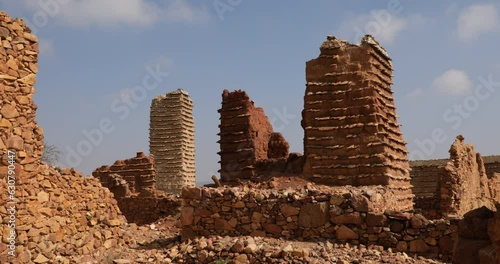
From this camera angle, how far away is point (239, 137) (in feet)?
61.1

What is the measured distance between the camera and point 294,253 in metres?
8.45

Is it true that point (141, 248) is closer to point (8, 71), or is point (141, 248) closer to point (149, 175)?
point (8, 71)

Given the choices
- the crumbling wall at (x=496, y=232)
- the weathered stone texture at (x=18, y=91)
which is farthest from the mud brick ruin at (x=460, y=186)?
the crumbling wall at (x=496, y=232)

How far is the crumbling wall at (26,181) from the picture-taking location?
8320 millimetres

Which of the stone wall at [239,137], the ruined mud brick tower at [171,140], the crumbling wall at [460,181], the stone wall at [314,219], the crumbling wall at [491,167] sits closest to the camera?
the stone wall at [314,219]

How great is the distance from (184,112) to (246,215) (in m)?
21.2

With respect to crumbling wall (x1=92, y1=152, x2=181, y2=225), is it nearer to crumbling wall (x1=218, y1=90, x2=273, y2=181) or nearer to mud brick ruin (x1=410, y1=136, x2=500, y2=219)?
crumbling wall (x1=218, y1=90, x2=273, y2=181)

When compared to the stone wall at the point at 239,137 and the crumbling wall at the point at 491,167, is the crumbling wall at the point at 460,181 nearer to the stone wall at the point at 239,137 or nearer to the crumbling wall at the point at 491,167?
the stone wall at the point at 239,137

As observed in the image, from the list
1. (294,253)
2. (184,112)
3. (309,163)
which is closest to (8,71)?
(294,253)

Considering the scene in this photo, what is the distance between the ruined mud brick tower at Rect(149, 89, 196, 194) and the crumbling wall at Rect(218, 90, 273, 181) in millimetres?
11837

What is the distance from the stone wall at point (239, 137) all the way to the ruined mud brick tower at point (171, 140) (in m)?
11.8

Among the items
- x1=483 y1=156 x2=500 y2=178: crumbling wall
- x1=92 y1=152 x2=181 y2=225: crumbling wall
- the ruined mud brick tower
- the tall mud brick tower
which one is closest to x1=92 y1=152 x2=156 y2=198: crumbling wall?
x1=92 y1=152 x2=181 y2=225: crumbling wall

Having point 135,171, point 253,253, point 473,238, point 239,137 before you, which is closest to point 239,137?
point 239,137

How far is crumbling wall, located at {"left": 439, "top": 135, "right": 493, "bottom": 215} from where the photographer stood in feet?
55.4
